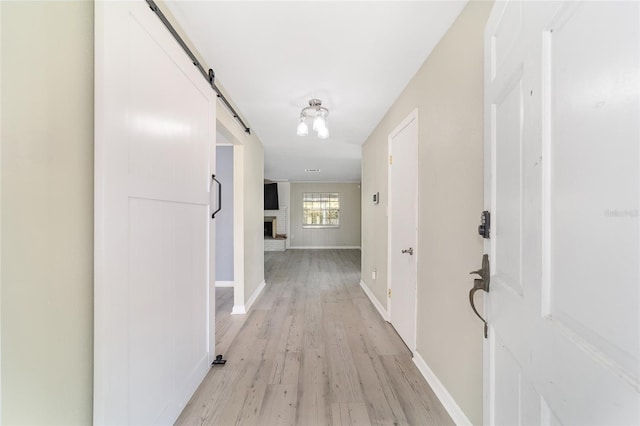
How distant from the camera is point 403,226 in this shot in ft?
7.69

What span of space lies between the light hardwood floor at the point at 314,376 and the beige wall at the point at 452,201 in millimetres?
272

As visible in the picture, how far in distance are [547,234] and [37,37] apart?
1.44 meters

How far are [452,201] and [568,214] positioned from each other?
1.07 metres

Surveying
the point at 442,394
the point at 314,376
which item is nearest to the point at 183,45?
the point at 314,376

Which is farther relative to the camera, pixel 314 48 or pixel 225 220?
pixel 225 220

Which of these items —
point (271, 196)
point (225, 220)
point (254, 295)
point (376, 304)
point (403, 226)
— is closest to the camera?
point (403, 226)

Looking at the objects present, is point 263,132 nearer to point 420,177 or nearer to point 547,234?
point 420,177

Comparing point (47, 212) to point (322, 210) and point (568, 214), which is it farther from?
point (322, 210)

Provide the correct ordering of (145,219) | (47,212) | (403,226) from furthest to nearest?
(403,226)
(145,219)
(47,212)

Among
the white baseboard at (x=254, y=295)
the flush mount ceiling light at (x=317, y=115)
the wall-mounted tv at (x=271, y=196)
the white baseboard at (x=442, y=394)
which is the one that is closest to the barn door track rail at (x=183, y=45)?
the flush mount ceiling light at (x=317, y=115)

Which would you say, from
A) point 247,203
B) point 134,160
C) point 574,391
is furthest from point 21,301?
point 247,203

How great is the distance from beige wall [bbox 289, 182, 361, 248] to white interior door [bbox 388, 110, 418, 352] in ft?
20.4

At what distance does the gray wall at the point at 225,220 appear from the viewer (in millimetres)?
4121

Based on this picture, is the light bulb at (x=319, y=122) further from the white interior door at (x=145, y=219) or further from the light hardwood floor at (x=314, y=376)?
the light hardwood floor at (x=314, y=376)
